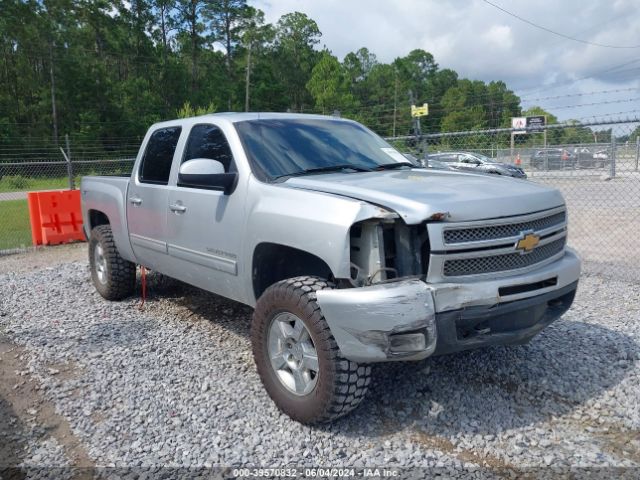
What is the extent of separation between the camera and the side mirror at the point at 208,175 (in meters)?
3.71

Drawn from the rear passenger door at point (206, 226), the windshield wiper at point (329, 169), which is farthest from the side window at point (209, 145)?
the windshield wiper at point (329, 169)

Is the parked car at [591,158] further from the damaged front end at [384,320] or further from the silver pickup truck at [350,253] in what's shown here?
the damaged front end at [384,320]

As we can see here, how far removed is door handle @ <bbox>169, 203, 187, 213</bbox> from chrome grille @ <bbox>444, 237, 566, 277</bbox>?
2.36 m

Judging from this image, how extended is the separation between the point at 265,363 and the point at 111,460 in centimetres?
104

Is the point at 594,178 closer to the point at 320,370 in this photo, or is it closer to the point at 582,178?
the point at 582,178

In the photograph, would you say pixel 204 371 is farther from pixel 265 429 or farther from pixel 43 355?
pixel 43 355

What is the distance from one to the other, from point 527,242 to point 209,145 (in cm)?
259

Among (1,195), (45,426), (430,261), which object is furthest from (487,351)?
(1,195)

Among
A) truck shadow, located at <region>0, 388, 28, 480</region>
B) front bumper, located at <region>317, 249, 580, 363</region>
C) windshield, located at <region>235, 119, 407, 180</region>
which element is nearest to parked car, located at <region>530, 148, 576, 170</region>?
windshield, located at <region>235, 119, 407, 180</region>

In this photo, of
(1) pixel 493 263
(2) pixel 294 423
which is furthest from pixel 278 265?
(1) pixel 493 263

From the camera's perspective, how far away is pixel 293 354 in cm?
332

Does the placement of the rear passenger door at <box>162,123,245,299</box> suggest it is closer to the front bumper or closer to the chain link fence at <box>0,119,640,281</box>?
the front bumper

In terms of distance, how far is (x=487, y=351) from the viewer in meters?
4.19

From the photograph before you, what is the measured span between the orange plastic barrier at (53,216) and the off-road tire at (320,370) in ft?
26.3
